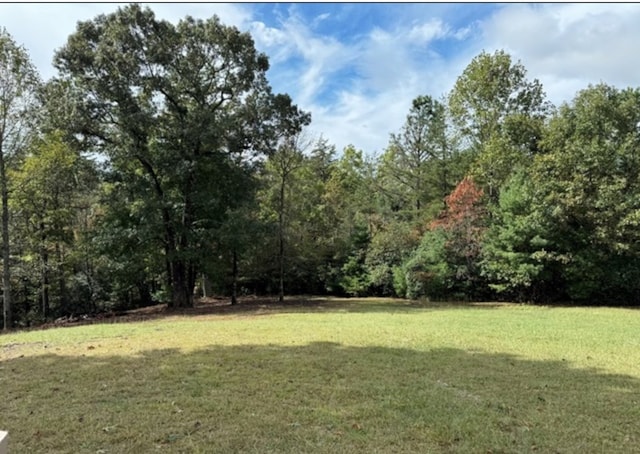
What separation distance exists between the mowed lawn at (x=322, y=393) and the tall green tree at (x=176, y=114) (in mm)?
8603

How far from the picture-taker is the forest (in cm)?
1552

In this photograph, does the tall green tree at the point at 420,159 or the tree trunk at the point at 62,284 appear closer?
the tree trunk at the point at 62,284

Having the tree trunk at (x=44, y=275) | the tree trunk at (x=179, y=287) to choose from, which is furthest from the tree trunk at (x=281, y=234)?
the tree trunk at (x=44, y=275)

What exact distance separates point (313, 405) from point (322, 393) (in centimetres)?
42

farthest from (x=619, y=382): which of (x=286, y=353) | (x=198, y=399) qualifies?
(x=198, y=399)

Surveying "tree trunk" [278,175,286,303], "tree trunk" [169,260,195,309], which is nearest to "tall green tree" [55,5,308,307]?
"tree trunk" [169,260,195,309]

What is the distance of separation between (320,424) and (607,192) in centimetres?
1642

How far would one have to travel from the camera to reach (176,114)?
1733cm

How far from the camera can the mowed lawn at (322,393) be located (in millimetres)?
3607

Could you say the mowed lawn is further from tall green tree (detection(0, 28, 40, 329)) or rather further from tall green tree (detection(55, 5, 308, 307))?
tall green tree (detection(55, 5, 308, 307))

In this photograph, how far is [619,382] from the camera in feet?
17.8

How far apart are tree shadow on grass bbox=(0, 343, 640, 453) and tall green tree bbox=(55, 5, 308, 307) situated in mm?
10655

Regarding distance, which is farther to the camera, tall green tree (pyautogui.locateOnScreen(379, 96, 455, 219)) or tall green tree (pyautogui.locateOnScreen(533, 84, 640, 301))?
tall green tree (pyautogui.locateOnScreen(379, 96, 455, 219))

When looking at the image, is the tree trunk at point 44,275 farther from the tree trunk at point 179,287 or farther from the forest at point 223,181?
the tree trunk at point 179,287
